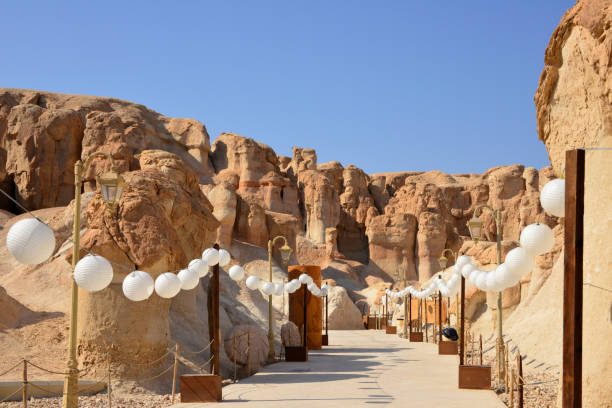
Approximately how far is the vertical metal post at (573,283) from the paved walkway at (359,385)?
22.8 ft

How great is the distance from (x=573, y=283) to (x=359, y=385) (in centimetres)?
1038

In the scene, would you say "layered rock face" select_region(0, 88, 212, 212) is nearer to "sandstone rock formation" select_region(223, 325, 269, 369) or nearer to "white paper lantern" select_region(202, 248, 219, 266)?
"sandstone rock formation" select_region(223, 325, 269, 369)

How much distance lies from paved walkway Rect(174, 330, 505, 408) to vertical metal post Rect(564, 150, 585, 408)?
22.8ft

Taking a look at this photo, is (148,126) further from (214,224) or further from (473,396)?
(473,396)

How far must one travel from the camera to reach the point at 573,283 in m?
5.46

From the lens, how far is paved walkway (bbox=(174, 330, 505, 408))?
1252 centimetres

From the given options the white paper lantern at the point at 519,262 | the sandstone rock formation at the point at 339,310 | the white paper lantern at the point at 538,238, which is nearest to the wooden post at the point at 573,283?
the white paper lantern at the point at 538,238

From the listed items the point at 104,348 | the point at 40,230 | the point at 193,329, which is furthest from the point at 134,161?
the point at 40,230

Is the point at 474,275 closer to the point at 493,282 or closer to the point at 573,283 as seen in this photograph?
the point at 493,282

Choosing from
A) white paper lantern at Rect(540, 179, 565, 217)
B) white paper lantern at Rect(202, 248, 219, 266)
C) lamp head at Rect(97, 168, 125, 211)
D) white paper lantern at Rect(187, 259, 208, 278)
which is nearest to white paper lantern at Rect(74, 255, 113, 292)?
lamp head at Rect(97, 168, 125, 211)

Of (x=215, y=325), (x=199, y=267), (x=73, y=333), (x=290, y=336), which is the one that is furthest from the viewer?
(x=290, y=336)

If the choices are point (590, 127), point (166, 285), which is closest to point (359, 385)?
point (166, 285)

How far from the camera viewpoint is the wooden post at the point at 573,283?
5.39 metres

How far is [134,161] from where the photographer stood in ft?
128
